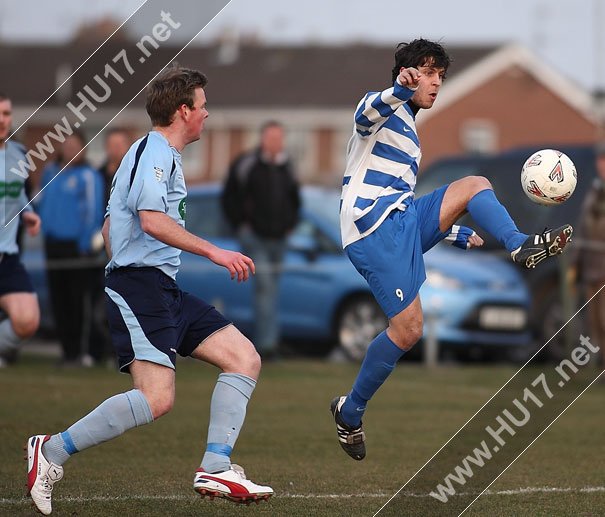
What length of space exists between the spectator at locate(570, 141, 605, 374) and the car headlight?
62.3 inches

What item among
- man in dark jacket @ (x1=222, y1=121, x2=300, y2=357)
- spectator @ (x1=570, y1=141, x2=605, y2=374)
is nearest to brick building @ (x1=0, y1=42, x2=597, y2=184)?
man in dark jacket @ (x1=222, y1=121, x2=300, y2=357)

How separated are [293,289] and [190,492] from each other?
8.69 m

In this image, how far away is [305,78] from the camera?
187 feet

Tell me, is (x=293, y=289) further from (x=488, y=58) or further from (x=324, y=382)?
(x=488, y=58)

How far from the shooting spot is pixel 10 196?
9.45 metres

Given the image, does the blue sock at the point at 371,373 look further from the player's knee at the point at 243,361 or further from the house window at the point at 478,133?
the house window at the point at 478,133

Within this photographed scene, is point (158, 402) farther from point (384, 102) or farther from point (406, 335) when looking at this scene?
point (384, 102)

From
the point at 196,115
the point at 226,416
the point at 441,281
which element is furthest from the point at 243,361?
the point at 441,281

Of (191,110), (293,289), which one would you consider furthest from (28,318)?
(293,289)

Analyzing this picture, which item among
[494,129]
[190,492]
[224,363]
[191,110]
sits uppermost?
[494,129]

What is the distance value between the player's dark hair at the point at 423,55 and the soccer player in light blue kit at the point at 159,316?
1.42 meters

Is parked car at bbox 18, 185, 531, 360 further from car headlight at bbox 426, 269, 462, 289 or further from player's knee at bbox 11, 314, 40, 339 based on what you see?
player's knee at bbox 11, 314, 40, 339

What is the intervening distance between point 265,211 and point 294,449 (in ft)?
21.2

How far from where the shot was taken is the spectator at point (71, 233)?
14367 millimetres
